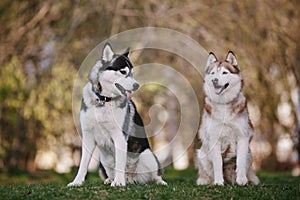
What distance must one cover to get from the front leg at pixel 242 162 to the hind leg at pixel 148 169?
1.08 m

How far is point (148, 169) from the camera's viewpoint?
274 inches

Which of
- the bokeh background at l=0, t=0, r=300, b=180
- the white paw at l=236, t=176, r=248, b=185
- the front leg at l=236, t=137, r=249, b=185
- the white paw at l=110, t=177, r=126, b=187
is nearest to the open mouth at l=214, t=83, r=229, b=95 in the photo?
the front leg at l=236, t=137, r=249, b=185

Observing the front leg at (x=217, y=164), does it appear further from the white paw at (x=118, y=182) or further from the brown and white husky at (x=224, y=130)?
the white paw at (x=118, y=182)

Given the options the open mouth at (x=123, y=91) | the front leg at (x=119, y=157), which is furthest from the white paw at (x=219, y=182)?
the open mouth at (x=123, y=91)

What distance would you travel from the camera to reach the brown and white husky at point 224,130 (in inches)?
271

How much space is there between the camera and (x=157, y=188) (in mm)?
6180

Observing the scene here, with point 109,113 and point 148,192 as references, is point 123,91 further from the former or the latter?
point 148,192

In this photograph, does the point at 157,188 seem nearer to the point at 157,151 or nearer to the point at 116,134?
the point at 116,134

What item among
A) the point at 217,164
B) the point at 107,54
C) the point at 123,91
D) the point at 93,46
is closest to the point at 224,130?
the point at 217,164

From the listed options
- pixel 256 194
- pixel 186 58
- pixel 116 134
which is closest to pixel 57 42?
pixel 186 58

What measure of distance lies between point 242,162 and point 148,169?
1283 mm

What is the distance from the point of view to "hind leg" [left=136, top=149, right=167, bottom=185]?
6.91 metres

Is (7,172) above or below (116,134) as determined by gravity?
below

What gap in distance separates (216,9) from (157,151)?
6.48 metres
